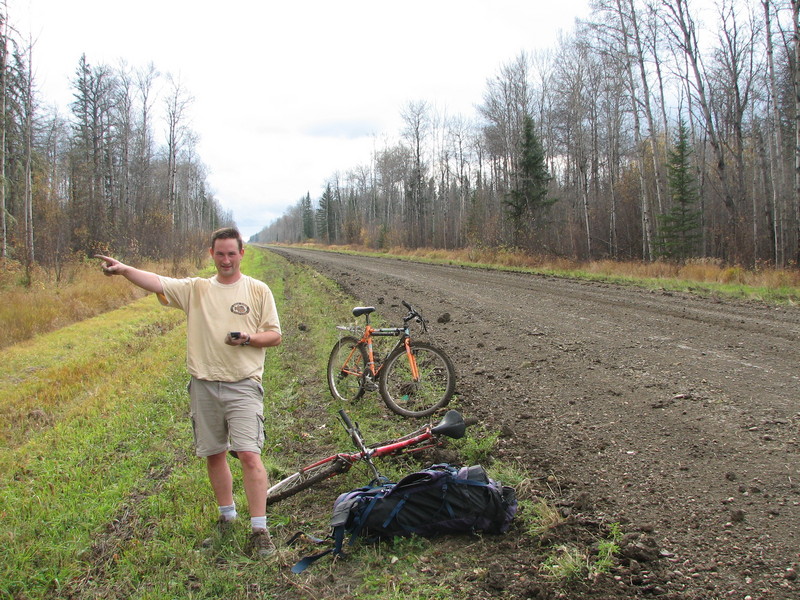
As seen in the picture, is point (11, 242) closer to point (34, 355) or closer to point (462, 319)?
point (34, 355)

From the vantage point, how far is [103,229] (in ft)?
75.8

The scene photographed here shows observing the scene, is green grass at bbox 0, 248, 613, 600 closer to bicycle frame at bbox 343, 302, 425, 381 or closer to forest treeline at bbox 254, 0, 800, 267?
bicycle frame at bbox 343, 302, 425, 381

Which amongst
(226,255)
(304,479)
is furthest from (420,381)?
(226,255)

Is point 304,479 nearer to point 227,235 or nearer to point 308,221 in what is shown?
point 227,235

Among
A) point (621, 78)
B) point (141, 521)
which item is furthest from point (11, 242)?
point (621, 78)

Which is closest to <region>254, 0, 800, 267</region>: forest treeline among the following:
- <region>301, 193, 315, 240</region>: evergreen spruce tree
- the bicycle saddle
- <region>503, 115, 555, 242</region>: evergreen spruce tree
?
<region>503, 115, 555, 242</region>: evergreen spruce tree

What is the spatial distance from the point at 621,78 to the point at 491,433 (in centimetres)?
2308

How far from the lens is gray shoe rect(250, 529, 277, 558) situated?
9.61 ft

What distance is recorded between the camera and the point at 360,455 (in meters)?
3.81

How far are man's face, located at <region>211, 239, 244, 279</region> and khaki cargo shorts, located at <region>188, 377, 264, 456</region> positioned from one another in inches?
28.1

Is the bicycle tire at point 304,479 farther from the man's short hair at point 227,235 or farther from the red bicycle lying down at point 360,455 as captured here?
the man's short hair at point 227,235

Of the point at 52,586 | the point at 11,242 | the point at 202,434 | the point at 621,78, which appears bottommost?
the point at 52,586

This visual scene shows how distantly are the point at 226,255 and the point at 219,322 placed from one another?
0.43m

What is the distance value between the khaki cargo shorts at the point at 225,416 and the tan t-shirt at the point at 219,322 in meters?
0.07
